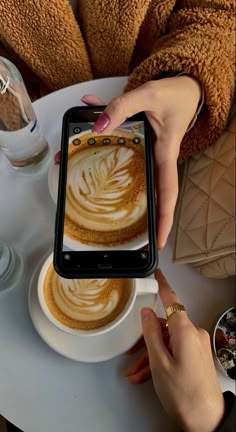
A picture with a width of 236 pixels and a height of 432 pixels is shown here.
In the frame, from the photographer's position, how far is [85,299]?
0.53 m

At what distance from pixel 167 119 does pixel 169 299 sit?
0.23 metres

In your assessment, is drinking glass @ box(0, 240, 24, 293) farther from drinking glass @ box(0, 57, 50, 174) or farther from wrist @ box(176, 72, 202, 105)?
wrist @ box(176, 72, 202, 105)

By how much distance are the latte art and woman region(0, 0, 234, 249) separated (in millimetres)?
57

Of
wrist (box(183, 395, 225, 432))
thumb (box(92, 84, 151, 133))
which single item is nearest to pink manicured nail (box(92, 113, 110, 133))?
thumb (box(92, 84, 151, 133))

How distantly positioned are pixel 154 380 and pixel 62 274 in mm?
179

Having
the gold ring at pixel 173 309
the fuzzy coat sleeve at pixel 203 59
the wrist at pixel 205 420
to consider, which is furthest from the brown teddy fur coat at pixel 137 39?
the wrist at pixel 205 420

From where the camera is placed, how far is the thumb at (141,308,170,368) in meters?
0.50

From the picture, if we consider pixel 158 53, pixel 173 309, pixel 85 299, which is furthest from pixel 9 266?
pixel 158 53

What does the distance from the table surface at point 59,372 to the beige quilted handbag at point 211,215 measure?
0.10 ft

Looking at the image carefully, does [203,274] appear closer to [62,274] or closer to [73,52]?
[62,274]

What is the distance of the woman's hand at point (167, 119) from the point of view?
531 millimetres

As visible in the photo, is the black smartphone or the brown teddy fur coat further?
the brown teddy fur coat

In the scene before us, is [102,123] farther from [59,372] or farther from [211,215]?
[59,372]

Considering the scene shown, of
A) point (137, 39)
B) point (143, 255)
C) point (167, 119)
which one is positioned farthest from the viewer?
point (137, 39)
